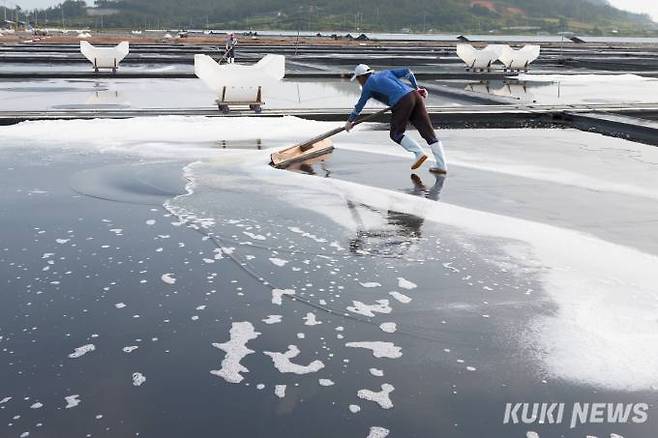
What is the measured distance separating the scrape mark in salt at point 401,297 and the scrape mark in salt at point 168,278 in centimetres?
142

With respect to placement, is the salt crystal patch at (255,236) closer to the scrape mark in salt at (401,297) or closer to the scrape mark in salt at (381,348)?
the scrape mark in salt at (401,297)

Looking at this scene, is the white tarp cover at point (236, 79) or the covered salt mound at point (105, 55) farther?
the covered salt mound at point (105, 55)

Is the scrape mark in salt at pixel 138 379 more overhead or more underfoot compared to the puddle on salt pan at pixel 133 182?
more underfoot

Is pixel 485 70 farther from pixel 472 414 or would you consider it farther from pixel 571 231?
pixel 472 414

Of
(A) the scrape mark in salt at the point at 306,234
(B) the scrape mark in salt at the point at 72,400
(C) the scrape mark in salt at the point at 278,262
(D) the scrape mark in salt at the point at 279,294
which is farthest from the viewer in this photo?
(A) the scrape mark in salt at the point at 306,234

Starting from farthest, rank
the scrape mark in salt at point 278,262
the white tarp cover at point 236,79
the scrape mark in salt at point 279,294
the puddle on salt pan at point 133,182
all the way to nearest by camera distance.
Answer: the white tarp cover at point 236,79, the puddle on salt pan at point 133,182, the scrape mark in salt at point 278,262, the scrape mark in salt at point 279,294

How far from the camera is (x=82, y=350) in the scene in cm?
353

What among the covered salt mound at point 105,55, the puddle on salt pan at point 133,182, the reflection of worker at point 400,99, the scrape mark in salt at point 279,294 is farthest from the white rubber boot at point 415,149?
the covered salt mound at point 105,55

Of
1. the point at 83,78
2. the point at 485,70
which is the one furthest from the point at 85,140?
the point at 485,70

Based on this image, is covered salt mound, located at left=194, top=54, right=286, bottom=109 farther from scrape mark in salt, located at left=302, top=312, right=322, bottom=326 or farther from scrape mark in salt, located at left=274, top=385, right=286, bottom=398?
scrape mark in salt, located at left=274, top=385, right=286, bottom=398

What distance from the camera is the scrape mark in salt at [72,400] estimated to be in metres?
3.02

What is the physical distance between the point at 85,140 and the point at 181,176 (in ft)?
9.47

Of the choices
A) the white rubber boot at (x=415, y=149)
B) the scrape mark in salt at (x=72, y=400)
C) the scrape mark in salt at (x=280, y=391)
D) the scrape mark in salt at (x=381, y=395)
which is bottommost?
the scrape mark in salt at (x=72, y=400)

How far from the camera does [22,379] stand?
3229 millimetres
